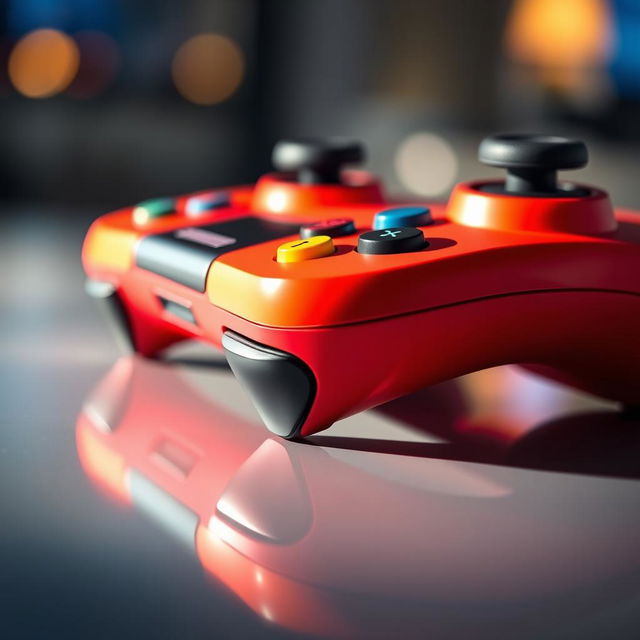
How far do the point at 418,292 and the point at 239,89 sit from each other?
1.29 meters

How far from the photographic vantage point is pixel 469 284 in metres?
0.45

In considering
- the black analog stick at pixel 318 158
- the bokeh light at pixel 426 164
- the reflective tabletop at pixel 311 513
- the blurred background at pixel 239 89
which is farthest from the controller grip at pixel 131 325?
the bokeh light at pixel 426 164

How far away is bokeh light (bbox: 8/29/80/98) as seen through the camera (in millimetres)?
1492

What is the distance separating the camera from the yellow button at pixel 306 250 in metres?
0.46

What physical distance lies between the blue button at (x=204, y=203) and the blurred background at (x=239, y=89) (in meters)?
0.71

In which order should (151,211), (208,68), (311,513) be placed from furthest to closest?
(208,68)
(151,211)
(311,513)

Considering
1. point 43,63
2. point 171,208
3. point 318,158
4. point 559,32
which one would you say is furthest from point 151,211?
point 43,63

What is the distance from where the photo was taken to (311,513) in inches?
15.9

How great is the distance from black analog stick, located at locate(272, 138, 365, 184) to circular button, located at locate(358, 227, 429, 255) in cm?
18

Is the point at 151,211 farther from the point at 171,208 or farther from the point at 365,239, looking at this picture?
the point at 365,239

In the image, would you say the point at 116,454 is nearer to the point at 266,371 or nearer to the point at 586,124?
the point at 266,371

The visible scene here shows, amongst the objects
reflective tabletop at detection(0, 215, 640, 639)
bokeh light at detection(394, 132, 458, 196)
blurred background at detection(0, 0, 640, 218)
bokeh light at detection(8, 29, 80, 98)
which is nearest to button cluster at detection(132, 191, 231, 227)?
reflective tabletop at detection(0, 215, 640, 639)

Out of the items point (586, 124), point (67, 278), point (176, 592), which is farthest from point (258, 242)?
point (586, 124)

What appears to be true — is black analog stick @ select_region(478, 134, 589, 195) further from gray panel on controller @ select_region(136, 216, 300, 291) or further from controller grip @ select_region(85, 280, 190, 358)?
controller grip @ select_region(85, 280, 190, 358)
